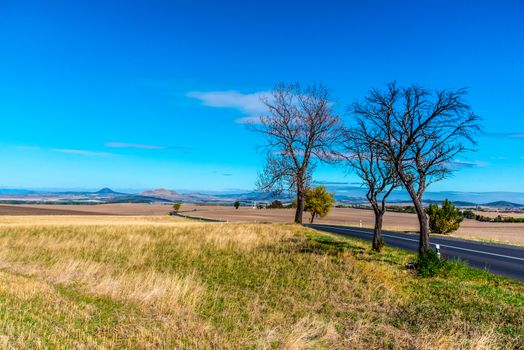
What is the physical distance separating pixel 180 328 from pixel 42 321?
8.55 ft

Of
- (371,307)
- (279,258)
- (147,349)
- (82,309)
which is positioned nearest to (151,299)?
(82,309)

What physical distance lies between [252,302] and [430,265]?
703 centimetres

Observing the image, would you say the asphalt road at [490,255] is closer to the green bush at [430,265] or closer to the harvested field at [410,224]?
the green bush at [430,265]

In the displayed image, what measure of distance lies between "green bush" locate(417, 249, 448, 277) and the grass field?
1.05 ft

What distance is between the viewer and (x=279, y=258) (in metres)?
17.7

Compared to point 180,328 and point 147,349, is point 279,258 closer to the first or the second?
point 180,328

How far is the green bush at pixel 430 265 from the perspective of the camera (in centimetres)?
1398

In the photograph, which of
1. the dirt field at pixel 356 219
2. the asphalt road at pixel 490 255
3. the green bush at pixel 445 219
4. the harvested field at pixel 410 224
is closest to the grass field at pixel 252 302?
the asphalt road at pixel 490 255

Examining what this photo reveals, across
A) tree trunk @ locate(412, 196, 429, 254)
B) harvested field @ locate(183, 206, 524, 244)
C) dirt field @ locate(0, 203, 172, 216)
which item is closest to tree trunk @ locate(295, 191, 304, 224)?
harvested field @ locate(183, 206, 524, 244)

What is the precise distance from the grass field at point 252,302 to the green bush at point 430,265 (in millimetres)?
321

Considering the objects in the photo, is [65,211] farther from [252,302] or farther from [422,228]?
[252,302]

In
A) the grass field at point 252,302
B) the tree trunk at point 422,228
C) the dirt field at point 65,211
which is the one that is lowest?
the dirt field at point 65,211

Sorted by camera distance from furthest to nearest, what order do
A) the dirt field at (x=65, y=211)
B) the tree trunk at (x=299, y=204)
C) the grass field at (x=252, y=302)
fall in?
the dirt field at (x=65, y=211)
the tree trunk at (x=299, y=204)
the grass field at (x=252, y=302)

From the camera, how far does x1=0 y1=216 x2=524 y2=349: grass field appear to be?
7398 millimetres
